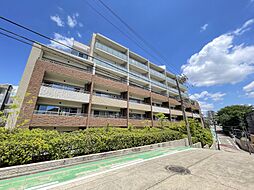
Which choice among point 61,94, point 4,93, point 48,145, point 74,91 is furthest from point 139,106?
point 4,93

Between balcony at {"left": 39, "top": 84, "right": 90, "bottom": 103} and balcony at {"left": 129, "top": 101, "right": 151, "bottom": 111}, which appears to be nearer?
balcony at {"left": 39, "top": 84, "right": 90, "bottom": 103}

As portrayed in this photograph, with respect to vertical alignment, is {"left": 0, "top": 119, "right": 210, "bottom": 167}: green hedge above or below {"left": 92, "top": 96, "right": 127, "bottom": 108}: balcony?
below

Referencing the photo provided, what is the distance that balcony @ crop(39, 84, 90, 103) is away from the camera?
37.6 ft

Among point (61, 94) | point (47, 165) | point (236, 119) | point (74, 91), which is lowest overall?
point (47, 165)

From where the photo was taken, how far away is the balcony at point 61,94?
1146 cm

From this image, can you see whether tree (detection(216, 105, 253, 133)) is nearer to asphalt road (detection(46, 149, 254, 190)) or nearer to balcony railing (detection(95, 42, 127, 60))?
balcony railing (detection(95, 42, 127, 60))

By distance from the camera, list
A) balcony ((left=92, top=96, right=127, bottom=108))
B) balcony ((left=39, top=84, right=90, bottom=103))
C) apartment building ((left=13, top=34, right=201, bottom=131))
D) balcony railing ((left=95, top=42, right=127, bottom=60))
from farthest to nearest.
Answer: balcony railing ((left=95, top=42, right=127, bottom=60))
balcony ((left=92, top=96, right=127, bottom=108))
balcony ((left=39, top=84, right=90, bottom=103))
apartment building ((left=13, top=34, right=201, bottom=131))

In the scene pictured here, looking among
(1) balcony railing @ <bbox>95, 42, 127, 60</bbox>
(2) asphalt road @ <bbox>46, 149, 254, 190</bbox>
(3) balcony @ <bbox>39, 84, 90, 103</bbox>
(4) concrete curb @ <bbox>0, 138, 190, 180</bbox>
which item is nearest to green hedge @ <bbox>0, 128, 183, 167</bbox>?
(4) concrete curb @ <bbox>0, 138, 190, 180</bbox>

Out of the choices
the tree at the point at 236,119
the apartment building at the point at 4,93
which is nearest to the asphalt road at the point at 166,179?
the apartment building at the point at 4,93

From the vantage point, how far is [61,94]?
12.3 meters

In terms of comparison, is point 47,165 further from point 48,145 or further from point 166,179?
point 166,179

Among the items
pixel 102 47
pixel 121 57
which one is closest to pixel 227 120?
pixel 121 57

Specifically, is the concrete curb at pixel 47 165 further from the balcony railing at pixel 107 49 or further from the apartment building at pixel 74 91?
the balcony railing at pixel 107 49

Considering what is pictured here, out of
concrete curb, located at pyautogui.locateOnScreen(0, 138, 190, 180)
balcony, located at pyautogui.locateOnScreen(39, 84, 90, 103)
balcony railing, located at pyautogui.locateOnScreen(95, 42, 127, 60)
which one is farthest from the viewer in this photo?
balcony railing, located at pyautogui.locateOnScreen(95, 42, 127, 60)
